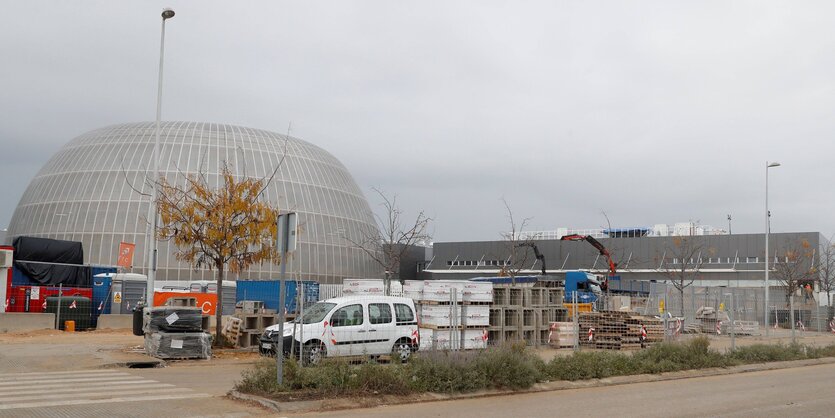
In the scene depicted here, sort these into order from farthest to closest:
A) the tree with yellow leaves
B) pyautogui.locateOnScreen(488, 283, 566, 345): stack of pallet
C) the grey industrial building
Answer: the grey industrial building, pyautogui.locateOnScreen(488, 283, 566, 345): stack of pallet, the tree with yellow leaves

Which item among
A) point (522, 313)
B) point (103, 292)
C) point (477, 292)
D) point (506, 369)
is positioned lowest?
point (506, 369)

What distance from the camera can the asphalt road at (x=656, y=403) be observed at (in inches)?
431

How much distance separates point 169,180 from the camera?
5575 centimetres

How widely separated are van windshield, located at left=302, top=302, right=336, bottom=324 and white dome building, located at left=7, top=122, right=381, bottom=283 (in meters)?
35.3

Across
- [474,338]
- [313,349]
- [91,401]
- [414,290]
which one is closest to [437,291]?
[414,290]

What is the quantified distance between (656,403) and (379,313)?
7779 mm

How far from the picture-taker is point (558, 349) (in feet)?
82.0

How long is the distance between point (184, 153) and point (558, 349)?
1640 inches

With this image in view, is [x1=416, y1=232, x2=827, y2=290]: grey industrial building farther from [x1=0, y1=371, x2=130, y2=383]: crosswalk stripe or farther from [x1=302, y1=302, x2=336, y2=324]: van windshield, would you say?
[x1=0, y1=371, x2=130, y2=383]: crosswalk stripe

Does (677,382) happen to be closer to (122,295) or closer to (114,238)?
(122,295)

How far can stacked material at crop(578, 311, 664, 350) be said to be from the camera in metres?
25.2

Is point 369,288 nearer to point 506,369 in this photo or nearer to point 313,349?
point 313,349

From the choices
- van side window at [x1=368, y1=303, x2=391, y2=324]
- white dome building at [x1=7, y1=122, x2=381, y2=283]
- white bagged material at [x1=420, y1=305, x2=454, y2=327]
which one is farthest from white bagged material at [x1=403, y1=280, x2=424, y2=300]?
white dome building at [x1=7, y1=122, x2=381, y2=283]

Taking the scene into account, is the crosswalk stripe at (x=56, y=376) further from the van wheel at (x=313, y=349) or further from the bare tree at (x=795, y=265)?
the bare tree at (x=795, y=265)
